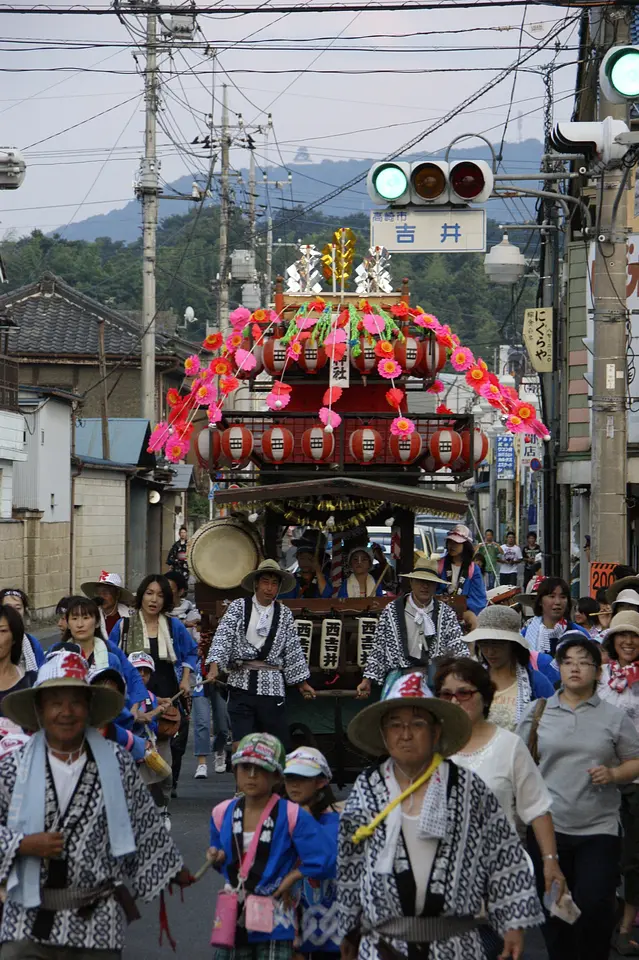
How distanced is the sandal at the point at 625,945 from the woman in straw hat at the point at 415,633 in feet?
9.33

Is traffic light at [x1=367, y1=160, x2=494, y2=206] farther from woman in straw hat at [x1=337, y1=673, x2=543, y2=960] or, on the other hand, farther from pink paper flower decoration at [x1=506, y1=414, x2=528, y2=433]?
woman in straw hat at [x1=337, y1=673, x2=543, y2=960]

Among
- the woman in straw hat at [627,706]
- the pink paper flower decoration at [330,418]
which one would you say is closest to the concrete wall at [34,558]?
the pink paper flower decoration at [330,418]

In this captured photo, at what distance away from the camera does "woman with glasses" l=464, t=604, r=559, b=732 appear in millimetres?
7379

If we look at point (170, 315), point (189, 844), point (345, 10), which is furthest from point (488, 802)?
point (170, 315)

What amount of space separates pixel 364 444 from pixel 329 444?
12.3 inches

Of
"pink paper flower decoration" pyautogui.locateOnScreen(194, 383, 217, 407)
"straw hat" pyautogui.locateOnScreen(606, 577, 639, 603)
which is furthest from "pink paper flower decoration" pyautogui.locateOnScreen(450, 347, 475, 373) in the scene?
"straw hat" pyautogui.locateOnScreen(606, 577, 639, 603)

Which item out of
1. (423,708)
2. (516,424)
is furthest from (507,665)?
(516,424)

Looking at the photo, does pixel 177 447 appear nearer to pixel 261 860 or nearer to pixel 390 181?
pixel 390 181

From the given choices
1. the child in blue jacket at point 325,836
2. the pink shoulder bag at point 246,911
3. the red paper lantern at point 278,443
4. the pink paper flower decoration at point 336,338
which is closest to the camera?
the pink shoulder bag at point 246,911

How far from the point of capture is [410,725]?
500 centimetres

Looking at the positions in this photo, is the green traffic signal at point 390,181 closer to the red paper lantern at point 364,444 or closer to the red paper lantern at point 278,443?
the red paper lantern at point 364,444

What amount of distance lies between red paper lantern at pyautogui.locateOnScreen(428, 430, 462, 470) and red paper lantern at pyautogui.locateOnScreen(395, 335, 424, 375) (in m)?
0.83

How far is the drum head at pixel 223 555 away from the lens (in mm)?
Result: 13211

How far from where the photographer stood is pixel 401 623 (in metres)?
10.8
